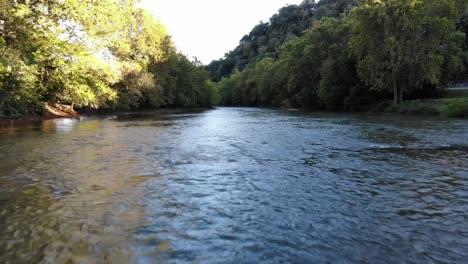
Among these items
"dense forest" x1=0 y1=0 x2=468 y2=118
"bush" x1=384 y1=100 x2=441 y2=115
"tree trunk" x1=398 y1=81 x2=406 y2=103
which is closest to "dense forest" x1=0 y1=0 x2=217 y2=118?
"dense forest" x1=0 y1=0 x2=468 y2=118

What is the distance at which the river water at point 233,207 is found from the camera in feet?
18.1

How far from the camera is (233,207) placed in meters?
7.62

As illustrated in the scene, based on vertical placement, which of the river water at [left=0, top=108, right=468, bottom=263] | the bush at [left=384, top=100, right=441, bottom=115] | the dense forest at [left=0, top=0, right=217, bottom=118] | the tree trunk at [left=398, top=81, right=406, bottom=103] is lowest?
the river water at [left=0, top=108, right=468, bottom=263]

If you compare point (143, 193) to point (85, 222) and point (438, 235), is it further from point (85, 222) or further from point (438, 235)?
point (438, 235)

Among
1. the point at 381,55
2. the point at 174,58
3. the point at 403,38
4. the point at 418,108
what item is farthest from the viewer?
the point at 174,58

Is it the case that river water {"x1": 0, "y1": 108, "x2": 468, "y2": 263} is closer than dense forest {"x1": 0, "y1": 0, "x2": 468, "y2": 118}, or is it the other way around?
river water {"x1": 0, "y1": 108, "x2": 468, "y2": 263}

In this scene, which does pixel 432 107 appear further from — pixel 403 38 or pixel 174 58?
pixel 174 58

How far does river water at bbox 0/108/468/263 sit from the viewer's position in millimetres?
5523

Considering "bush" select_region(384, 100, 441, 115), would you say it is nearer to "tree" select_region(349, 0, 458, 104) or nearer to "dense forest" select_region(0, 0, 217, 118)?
"tree" select_region(349, 0, 458, 104)

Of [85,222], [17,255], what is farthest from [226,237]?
[17,255]

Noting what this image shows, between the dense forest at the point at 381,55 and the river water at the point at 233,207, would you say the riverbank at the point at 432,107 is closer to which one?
the dense forest at the point at 381,55

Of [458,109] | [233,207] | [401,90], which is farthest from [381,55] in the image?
[233,207]

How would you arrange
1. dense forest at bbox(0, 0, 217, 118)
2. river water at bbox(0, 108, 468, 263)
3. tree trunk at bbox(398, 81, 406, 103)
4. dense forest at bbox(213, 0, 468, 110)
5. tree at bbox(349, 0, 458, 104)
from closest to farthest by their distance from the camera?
river water at bbox(0, 108, 468, 263), dense forest at bbox(0, 0, 217, 118), tree at bbox(349, 0, 458, 104), dense forest at bbox(213, 0, 468, 110), tree trunk at bbox(398, 81, 406, 103)

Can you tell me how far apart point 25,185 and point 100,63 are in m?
27.1
